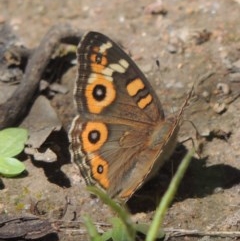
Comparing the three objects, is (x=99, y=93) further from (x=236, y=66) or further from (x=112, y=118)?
(x=236, y=66)

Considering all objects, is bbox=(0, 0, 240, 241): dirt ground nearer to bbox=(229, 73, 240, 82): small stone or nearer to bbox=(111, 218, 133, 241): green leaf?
bbox=(229, 73, 240, 82): small stone

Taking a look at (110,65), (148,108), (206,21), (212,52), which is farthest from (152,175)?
(206,21)

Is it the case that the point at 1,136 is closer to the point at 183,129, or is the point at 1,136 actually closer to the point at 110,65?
the point at 110,65

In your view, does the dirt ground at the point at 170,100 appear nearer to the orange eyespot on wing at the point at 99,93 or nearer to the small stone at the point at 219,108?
the small stone at the point at 219,108

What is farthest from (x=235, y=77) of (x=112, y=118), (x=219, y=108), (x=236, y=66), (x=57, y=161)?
(x=57, y=161)

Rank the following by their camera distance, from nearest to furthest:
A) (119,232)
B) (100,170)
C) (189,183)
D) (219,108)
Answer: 1. (119,232)
2. (100,170)
3. (189,183)
4. (219,108)

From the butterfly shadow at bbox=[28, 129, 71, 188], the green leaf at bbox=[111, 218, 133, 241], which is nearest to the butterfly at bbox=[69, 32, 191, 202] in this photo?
the butterfly shadow at bbox=[28, 129, 71, 188]
